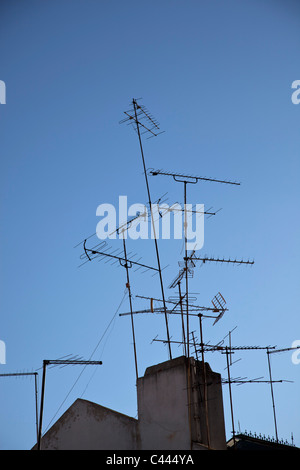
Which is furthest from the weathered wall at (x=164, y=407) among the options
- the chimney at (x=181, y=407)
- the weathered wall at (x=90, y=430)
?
the weathered wall at (x=90, y=430)

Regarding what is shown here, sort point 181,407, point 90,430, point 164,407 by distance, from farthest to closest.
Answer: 1. point 90,430
2. point 164,407
3. point 181,407

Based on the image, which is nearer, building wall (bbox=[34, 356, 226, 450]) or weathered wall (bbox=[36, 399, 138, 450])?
building wall (bbox=[34, 356, 226, 450])

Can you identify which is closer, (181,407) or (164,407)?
(181,407)

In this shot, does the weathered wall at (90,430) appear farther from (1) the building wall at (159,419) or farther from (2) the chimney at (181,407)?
(2) the chimney at (181,407)

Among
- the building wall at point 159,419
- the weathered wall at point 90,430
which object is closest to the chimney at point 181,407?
the building wall at point 159,419

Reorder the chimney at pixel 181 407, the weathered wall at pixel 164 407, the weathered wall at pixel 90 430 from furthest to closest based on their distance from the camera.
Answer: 1. the weathered wall at pixel 90 430
2. the weathered wall at pixel 164 407
3. the chimney at pixel 181 407

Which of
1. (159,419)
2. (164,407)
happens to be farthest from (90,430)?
(164,407)

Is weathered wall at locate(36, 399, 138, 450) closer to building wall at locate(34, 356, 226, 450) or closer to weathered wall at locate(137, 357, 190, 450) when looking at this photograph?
building wall at locate(34, 356, 226, 450)

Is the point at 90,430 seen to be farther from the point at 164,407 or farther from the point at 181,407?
the point at 181,407

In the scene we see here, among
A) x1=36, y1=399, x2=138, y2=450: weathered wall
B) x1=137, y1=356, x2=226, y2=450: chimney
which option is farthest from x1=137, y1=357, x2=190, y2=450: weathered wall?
x1=36, y1=399, x2=138, y2=450: weathered wall

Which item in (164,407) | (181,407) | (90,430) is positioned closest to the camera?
(181,407)

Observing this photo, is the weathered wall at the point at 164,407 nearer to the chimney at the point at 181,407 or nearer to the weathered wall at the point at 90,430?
the chimney at the point at 181,407

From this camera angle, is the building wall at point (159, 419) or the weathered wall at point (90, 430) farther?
the weathered wall at point (90, 430)

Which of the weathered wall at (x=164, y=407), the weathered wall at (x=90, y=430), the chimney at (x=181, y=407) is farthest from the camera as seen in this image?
the weathered wall at (x=90, y=430)
